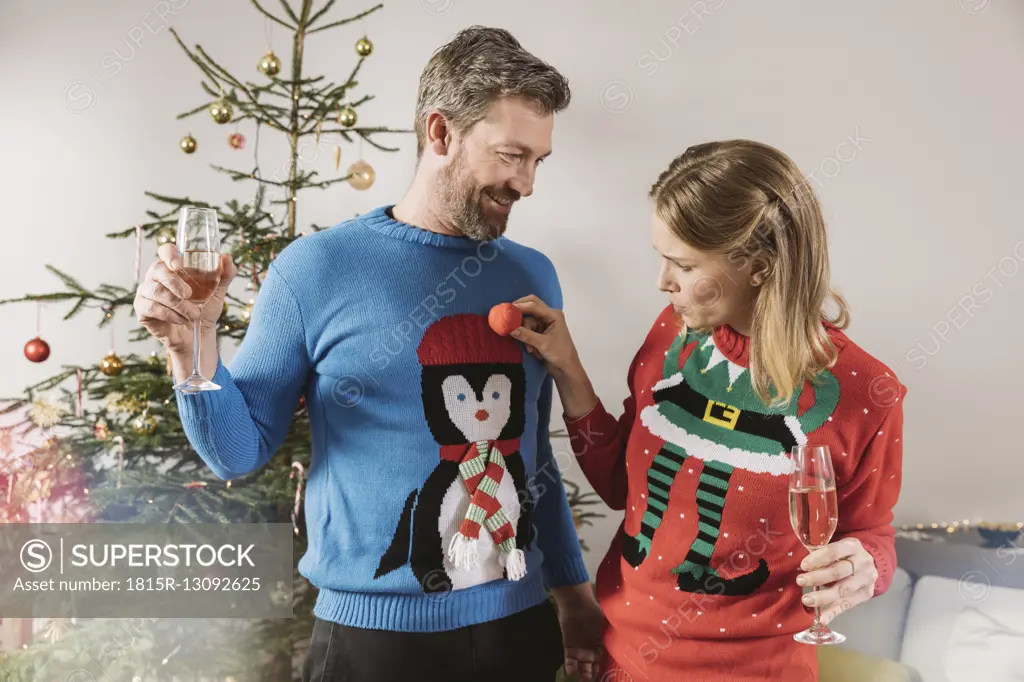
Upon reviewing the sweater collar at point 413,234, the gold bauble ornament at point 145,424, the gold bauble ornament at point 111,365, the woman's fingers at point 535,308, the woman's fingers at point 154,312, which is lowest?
the gold bauble ornament at point 145,424

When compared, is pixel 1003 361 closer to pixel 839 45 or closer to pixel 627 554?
pixel 839 45

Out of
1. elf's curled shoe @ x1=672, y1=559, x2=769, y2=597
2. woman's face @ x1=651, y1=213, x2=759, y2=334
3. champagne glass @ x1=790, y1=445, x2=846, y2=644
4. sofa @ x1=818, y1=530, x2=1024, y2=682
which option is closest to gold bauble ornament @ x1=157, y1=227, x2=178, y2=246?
woman's face @ x1=651, y1=213, x2=759, y2=334

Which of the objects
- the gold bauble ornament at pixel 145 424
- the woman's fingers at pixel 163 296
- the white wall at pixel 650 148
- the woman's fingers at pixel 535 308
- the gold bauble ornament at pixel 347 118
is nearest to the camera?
the woman's fingers at pixel 163 296

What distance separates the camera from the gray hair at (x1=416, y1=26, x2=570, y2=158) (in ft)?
4.65

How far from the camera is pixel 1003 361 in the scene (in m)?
2.32

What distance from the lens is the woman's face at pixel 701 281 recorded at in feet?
4.48

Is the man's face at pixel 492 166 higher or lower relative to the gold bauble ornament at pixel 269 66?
lower

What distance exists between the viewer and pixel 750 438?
1380 mm

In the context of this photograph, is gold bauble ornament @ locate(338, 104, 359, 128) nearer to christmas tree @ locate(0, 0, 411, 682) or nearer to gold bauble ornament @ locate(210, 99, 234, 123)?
christmas tree @ locate(0, 0, 411, 682)

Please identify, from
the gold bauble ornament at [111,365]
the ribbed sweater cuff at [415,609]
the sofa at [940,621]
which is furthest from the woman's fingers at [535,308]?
the sofa at [940,621]

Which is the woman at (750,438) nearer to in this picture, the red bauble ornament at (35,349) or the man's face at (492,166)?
the man's face at (492,166)

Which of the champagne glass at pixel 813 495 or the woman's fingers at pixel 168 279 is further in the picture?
the champagne glass at pixel 813 495

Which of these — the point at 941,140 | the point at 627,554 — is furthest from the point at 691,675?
the point at 941,140

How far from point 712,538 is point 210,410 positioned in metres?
0.79
